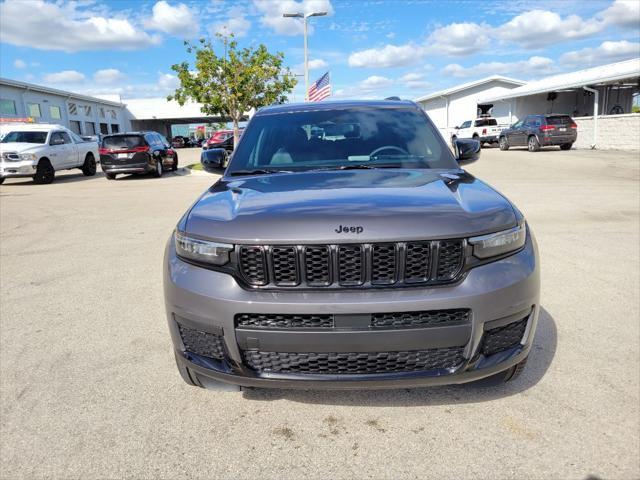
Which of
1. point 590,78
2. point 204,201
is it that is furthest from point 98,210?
point 590,78

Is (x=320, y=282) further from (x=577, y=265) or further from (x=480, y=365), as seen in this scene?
(x=577, y=265)

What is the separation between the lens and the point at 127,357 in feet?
11.5

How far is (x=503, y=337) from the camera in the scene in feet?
7.78

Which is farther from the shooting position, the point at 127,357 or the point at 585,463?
the point at 127,357

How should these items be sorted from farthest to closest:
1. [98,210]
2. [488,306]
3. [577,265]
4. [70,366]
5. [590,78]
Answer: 1. [590,78]
2. [98,210]
3. [577,265]
4. [70,366]
5. [488,306]

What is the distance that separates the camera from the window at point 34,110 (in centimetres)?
3984

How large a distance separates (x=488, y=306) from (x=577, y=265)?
380 centimetres

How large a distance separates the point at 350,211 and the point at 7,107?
42.2 m

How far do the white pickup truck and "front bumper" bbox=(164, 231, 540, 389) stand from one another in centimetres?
1674

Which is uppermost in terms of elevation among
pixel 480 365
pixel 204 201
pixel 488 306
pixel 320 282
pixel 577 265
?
pixel 204 201

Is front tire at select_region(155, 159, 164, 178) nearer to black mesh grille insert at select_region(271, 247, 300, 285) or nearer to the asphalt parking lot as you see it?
the asphalt parking lot

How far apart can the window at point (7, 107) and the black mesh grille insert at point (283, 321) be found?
135 ft

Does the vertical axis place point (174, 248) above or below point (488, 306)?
above

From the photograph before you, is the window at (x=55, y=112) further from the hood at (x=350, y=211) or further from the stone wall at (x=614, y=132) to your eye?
the hood at (x=350, y=211)
